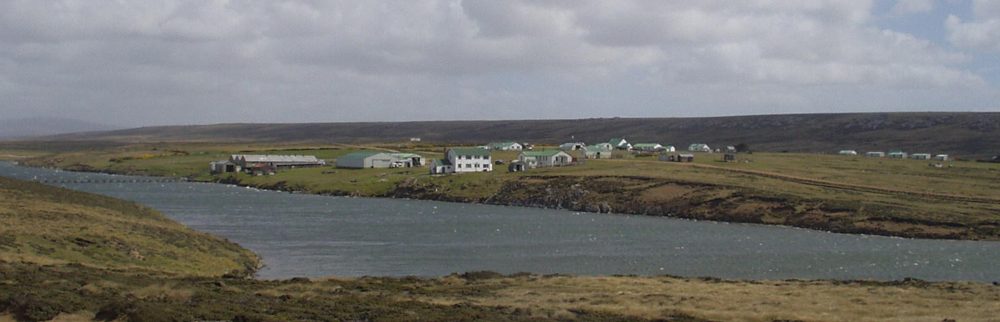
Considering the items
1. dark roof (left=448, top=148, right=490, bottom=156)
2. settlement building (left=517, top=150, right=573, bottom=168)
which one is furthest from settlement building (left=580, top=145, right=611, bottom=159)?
dark roof (left=448, top=148, right=490, bottom=156)

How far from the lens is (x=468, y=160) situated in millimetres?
87750

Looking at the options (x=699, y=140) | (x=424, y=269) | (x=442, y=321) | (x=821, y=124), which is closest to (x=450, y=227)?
(x=424, y=269)

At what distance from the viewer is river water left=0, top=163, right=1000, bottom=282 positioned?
34.9m

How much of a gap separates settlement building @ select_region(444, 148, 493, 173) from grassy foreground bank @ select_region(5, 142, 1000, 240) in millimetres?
3615

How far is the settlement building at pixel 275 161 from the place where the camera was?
107625 millimetres

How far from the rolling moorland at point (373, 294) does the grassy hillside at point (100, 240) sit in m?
0.12

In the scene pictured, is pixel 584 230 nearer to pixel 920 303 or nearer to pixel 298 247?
pixel 298 247

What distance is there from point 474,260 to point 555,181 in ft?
118

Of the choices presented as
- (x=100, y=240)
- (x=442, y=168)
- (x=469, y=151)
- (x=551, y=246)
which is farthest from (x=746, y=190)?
(x=100, y=240)

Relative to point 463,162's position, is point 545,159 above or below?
above

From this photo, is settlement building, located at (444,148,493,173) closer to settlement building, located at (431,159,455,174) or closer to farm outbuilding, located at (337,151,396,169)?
settlement building, located at (431,159,455,174)

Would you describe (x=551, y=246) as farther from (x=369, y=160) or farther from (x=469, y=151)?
(x=369, y=160)

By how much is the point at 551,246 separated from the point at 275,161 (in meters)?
74.5

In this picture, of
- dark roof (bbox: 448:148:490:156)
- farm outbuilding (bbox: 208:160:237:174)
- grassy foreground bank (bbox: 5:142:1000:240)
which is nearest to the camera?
grassy foreground bank (bbox: 5:142:1000:240)
